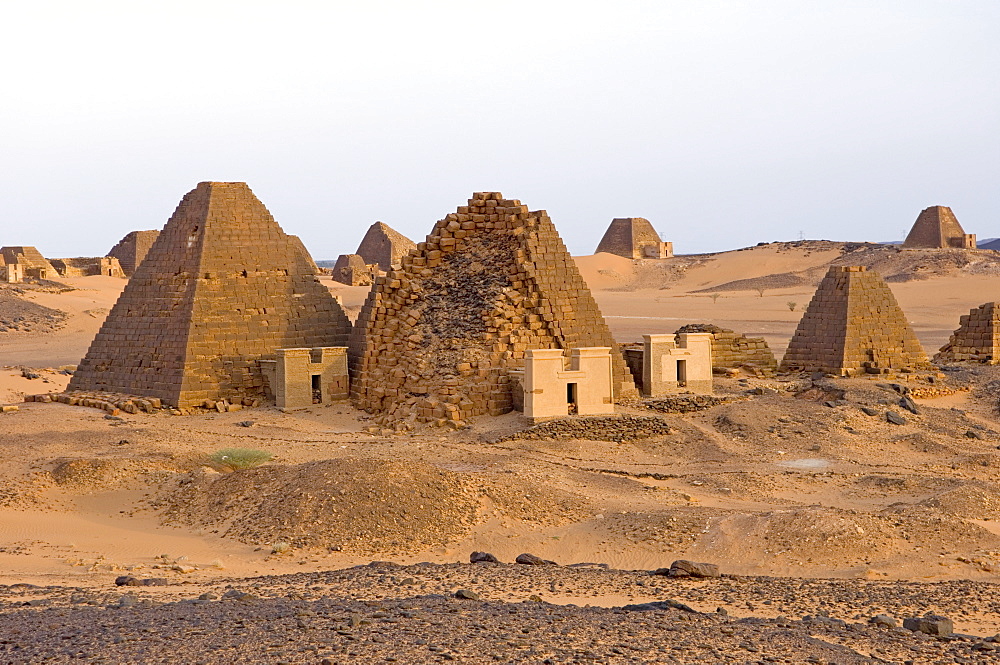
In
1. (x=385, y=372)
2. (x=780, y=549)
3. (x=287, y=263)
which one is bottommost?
(x=780, y=549)

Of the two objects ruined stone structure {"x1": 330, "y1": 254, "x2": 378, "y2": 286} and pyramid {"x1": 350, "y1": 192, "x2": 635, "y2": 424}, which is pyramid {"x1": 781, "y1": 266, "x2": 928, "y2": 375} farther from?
ruined stone structure {"x1": 330, "y1": 254, "x2": 378, "y2": 286}

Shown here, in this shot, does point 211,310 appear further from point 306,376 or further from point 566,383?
point 566,383

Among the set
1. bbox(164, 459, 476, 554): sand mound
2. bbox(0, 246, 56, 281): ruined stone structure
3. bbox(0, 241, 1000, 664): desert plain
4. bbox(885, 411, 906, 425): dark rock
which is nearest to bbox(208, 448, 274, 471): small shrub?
bbox(0, 241, 1000, 664): desert plain

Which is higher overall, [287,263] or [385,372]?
[287,263]

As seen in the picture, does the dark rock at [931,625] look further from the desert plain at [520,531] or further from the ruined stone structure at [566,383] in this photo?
the ruined stone structure at [566,383]

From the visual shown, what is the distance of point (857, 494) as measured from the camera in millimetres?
13844

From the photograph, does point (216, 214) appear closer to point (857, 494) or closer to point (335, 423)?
point (335, 423)

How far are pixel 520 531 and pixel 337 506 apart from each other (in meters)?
1.81

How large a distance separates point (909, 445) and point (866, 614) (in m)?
9.24

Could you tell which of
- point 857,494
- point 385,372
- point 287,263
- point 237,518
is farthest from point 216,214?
point 857,494

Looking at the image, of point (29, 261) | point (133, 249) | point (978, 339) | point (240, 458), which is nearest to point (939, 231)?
point (978, 339)

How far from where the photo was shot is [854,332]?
2191 cm

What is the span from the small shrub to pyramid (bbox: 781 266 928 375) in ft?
37.9

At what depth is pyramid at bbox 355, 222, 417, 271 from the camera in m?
57.9
